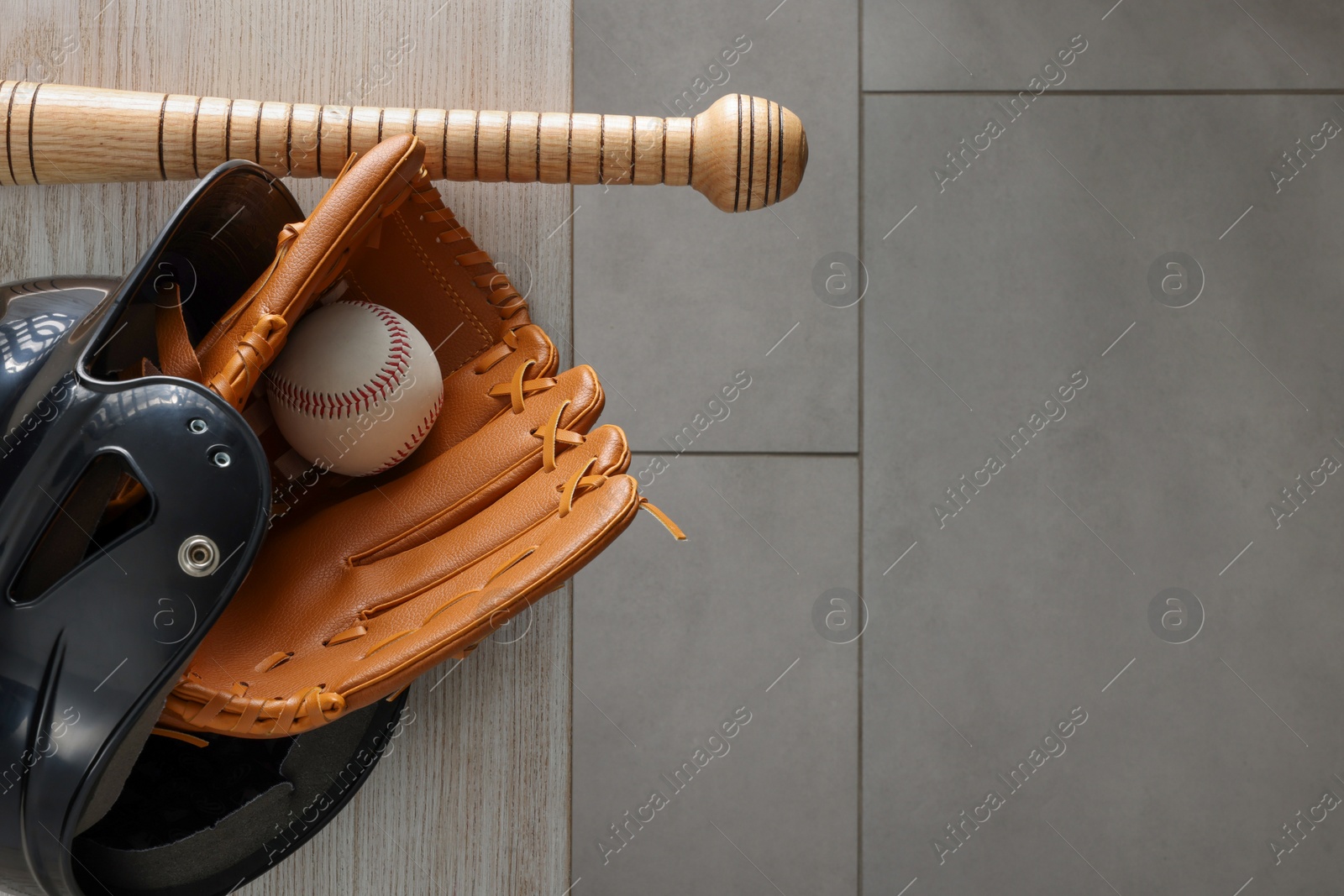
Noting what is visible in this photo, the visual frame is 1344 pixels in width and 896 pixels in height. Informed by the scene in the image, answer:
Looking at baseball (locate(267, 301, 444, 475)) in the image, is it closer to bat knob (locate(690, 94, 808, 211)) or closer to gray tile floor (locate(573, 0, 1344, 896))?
bat knob (locate(690, 94, 808, 211))

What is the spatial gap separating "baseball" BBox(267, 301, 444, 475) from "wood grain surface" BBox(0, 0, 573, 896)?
175 millimetres

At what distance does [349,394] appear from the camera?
0.72 metres

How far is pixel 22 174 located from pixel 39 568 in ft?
1.30

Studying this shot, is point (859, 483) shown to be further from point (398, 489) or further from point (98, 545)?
point (98, 545)

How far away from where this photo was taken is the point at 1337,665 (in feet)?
4.41

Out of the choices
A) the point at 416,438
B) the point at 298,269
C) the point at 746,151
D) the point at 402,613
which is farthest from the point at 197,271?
the point at 746,151

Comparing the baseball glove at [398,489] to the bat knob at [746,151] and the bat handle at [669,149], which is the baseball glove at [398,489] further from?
the bat knob at [746,151]

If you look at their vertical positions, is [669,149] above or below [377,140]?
above

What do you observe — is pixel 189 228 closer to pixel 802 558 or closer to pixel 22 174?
pixel 22 174

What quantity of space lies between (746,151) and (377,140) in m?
0.33

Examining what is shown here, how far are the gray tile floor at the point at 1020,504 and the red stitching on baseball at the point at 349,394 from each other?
0.57 meters

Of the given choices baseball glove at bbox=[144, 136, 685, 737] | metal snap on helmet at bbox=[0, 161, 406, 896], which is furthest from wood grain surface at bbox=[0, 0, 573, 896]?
metal snap on helmet at bbox=[0, 161, 406, 896]

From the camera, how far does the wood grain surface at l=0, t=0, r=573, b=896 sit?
861mm

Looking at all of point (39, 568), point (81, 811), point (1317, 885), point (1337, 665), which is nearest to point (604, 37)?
point (39, 568)
